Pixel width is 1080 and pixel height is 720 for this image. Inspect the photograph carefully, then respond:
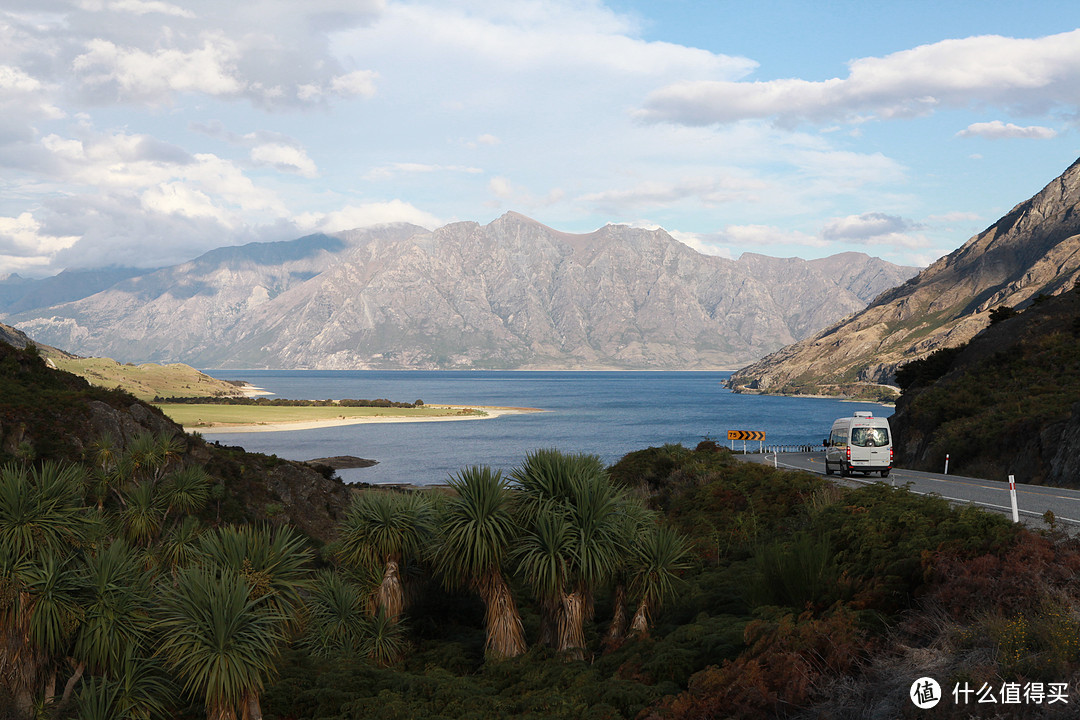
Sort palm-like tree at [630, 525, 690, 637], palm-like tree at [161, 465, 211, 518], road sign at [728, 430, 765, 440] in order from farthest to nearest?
1. road sign at [728, 430, 765, 440]
2. palm-like tree at [161, 465, 211, 518]
3. palm-like tree at [630, 525, 690, 637]

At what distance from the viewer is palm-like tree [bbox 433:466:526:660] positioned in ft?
47.2

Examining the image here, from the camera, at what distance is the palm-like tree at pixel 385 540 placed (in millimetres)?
16578

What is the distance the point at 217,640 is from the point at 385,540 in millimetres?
5762

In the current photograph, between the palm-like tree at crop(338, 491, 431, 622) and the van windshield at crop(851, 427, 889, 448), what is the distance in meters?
23.6

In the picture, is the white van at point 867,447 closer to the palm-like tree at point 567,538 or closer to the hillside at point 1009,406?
the hillside at point 1009,406

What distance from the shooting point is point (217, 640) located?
11125 millimetres

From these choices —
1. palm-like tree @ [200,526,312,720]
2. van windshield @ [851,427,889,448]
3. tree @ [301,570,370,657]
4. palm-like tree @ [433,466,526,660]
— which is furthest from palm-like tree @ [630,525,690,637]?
van windshield @ [851,427,889,448]

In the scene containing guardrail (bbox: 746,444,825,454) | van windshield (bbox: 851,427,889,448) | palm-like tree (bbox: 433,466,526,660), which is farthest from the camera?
guardrail (bbox: 746,444,825,454)

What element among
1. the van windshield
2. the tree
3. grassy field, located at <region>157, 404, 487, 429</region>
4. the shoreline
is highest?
the van windshield

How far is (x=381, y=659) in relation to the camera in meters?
15.3

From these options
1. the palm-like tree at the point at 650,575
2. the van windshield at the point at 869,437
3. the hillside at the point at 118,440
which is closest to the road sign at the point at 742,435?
the van windshield at the point at 869,437

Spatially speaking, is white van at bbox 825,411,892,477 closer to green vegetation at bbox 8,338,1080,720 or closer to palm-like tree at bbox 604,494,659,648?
green vegetation at bbox 8,338,1080,720

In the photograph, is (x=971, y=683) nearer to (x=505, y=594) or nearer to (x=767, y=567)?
(x=767, y=567)

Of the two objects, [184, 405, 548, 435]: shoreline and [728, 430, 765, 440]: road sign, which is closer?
[728, 430, 765, 440]: road sign
